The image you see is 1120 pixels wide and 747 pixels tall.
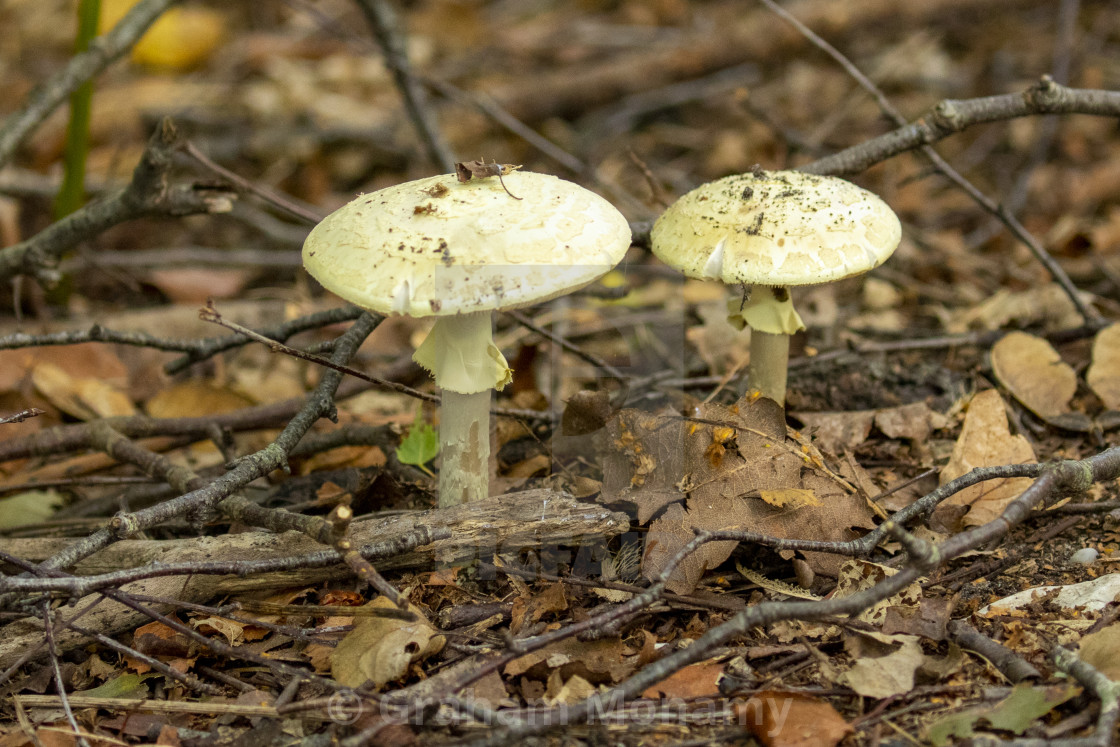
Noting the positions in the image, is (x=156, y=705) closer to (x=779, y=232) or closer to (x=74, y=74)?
(x=779, y=232)

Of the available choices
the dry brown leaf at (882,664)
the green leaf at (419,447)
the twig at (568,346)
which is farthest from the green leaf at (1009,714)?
the twig at (568,346)

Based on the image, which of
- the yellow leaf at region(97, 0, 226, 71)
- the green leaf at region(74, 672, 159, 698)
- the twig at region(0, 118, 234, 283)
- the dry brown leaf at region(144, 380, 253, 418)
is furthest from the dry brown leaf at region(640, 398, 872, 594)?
the yellow leaf at region(97, 0, 226, 71)

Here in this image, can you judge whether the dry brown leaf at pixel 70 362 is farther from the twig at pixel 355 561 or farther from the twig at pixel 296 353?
the twig at pixel 355 561

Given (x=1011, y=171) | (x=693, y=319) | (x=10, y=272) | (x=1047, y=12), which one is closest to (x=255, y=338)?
(x=10, y=272)

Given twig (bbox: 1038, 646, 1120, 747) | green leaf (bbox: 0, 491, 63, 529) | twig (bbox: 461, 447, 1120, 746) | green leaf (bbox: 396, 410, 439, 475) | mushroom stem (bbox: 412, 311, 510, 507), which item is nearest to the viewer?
twig (bbox: 1038, 646, 1120, 747)

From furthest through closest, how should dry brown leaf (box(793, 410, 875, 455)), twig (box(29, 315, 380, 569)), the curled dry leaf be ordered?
dry brown leaf (box(793, 410, 875, 455)) < twig (box(29, 315, 380, 569)) < the curled dry leaf

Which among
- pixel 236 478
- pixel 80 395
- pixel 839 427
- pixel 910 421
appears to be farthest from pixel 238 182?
pixel 910 421

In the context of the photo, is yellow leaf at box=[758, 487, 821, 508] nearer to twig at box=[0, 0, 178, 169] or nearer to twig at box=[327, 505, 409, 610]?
twig at box=[327, 505, 409, 610]

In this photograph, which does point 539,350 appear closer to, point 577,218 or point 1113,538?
point 577,218
